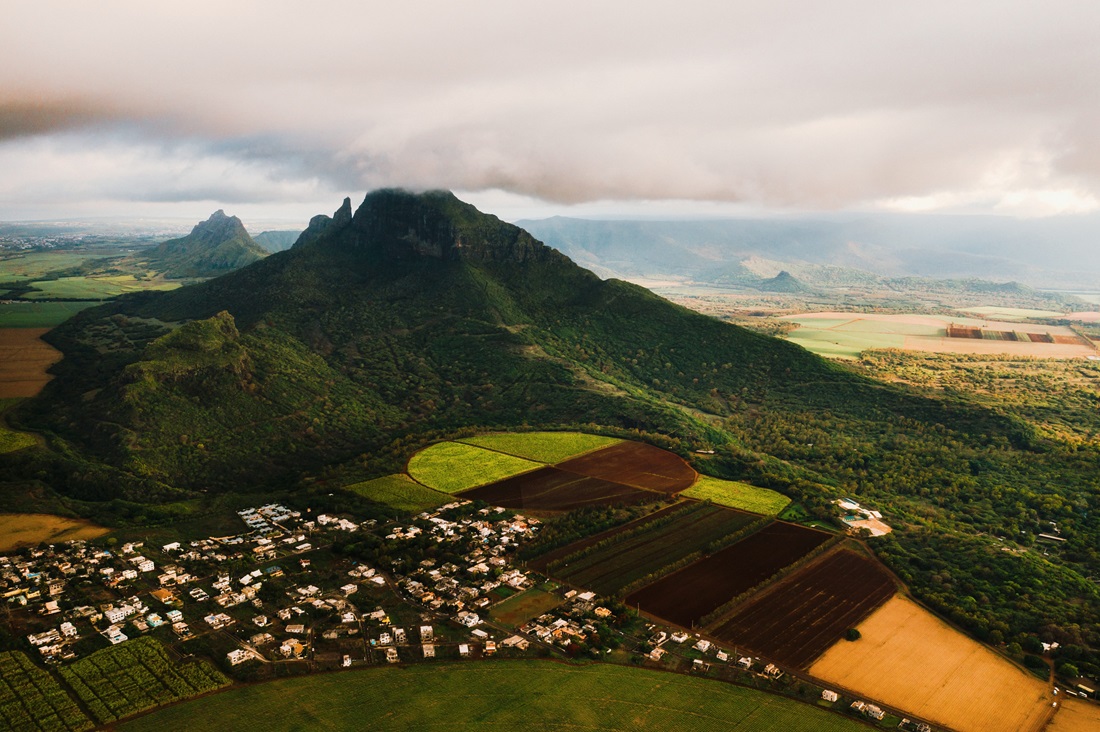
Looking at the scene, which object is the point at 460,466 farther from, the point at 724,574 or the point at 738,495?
the point at 724,574

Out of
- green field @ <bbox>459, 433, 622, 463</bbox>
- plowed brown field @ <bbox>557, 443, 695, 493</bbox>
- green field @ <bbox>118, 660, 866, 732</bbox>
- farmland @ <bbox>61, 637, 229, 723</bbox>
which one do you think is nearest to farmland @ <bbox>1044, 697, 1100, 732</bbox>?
green field @ <bbox>118, 660, 866, 732</bbox>

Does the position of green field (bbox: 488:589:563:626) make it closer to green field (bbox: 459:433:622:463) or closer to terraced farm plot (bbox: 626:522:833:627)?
terraced farm plot (bbox: 626:522:833:627)

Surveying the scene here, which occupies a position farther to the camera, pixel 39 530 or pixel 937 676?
pixel 39 530

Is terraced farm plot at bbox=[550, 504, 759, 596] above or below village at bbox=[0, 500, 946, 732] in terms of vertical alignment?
Result: above

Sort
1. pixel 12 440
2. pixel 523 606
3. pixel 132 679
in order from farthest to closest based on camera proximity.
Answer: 1. pixel 12 440
2. pixel 523 606
3. pixel 132 679

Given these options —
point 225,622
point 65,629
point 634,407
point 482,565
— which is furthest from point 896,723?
point 634,407

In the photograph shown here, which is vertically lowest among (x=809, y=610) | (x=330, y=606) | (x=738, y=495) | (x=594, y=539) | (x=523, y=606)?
(x=330, y=606)

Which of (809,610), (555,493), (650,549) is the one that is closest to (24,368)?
(555,493)

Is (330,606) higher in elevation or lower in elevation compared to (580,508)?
lower
